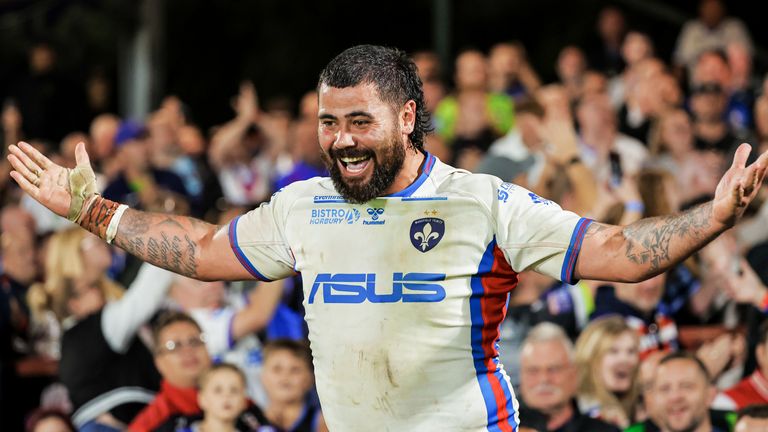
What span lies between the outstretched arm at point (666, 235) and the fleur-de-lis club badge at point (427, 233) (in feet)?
1.56

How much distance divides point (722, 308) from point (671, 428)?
1851 millimetres

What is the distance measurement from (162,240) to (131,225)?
0.14 m

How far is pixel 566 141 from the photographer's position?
32.0ft

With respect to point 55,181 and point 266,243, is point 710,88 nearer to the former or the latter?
point 266,243

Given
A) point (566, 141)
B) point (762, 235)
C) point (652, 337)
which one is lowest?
point (652, 337)

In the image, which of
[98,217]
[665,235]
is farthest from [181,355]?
[665,235]

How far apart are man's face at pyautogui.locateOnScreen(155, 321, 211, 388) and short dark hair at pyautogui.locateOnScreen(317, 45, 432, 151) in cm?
332

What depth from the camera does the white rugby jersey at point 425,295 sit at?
4.80 m

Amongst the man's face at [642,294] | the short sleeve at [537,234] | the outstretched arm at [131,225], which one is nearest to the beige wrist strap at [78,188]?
the outstretched arm at [131,225]

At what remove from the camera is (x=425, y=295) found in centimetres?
481

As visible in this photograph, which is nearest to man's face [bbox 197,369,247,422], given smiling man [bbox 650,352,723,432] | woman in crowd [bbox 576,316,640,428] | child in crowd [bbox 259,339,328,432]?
child in crowd [bbox 259,339,328,432]

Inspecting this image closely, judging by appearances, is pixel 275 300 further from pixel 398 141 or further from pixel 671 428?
pixel 398 141

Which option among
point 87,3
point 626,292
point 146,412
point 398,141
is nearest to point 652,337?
point 626,292

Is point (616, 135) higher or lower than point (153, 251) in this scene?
higher
